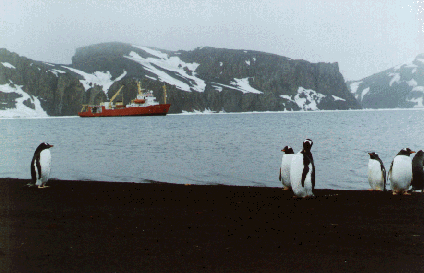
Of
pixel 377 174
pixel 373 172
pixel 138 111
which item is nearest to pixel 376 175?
pixel 377 174

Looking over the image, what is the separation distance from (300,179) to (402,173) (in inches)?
138

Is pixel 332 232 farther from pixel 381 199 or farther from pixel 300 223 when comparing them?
pixel 381 199

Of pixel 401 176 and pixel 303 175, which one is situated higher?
pixel 303 175

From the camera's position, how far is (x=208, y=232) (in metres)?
7.17

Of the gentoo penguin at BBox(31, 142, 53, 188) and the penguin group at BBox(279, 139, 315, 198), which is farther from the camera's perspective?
the gentoo penguin at BBox(31, 142, 53, 188)

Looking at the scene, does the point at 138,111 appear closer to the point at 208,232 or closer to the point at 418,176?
the point at 418,176

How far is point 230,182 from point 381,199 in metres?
11.2

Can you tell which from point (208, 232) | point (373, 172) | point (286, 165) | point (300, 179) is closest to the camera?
point (208, 232)

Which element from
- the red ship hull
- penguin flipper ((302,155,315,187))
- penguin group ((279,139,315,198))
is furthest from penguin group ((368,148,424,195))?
the red ship hull

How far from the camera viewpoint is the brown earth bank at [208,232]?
5.43 m

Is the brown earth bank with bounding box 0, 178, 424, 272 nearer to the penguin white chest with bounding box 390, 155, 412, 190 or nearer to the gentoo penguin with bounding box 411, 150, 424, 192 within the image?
the penguin white chest with bounding box 390, 155, 412, 190

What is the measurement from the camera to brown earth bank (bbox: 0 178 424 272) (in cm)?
543

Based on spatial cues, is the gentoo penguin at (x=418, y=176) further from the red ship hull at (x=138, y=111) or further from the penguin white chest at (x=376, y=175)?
the red ship hull at (x=138, y=111)

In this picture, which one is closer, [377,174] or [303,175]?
[303,175]
